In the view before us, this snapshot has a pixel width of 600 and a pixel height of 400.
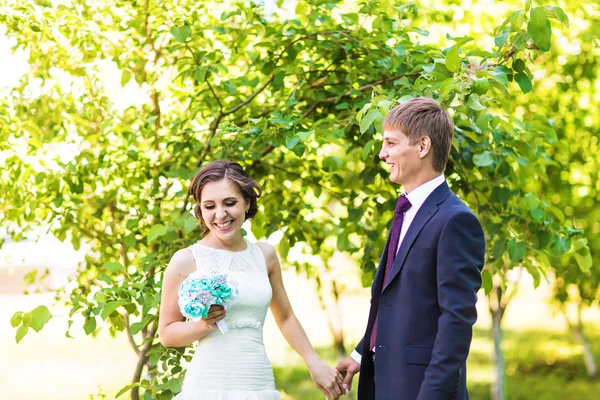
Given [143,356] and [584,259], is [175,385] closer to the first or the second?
[143,356]

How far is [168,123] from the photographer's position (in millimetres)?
4242

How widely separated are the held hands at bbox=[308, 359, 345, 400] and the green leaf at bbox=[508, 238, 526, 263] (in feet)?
3.48

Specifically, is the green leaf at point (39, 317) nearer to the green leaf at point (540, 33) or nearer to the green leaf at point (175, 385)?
the green leaf at point (175, 385)

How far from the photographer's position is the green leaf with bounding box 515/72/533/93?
2832 mm

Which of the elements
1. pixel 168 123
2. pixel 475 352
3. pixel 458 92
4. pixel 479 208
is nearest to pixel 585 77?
pixel 479 208

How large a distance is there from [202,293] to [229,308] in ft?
0.94

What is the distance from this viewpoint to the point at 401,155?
8.11 feet

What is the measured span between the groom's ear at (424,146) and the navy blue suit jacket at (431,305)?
0.13 metres

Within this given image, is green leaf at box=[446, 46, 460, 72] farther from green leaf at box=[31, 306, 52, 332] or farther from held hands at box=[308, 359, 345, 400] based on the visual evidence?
green leaf at box=[31, 306, 52, 332]

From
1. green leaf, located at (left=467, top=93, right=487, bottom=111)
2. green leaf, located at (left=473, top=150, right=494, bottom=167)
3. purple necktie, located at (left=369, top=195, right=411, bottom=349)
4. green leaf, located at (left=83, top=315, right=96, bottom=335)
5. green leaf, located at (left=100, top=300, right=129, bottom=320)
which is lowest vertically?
green leaf, located at (left=83, top=315, right=96, bottom=335)

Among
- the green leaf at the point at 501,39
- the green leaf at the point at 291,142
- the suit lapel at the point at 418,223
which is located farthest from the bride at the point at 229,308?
the green leaf at the point at 501,39

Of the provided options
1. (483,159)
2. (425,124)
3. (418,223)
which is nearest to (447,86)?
(425,124)

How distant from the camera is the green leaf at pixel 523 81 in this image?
9.29 feet

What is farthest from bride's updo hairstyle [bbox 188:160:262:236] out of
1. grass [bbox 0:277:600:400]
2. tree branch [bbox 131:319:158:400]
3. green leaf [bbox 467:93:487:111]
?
grass [bbox 0:277:600:400]
